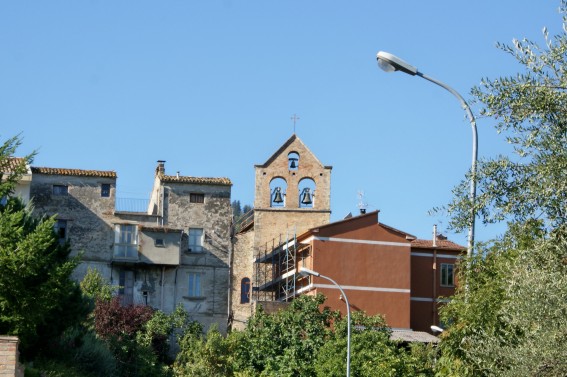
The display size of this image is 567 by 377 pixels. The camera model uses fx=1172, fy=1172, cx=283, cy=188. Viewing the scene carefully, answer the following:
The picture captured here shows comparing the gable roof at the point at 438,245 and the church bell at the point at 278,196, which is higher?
the church bell at the point at 278,196

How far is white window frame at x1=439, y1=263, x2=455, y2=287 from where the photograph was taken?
68.8 m

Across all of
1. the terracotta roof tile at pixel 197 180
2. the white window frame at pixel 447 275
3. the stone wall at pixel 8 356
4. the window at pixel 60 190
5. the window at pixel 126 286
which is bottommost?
the stone wall at pixel 8 356

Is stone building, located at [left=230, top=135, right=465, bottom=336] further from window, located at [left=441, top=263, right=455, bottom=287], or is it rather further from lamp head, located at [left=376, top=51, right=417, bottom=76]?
lamp head, located at [left=376, top=51, right=417, bottom=76]

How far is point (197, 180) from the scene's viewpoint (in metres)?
74.5

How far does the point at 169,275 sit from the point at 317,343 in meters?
20.6

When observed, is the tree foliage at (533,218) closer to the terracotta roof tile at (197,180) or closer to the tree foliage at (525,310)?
the tree foliage at (525,310)

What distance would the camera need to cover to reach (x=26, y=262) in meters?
31.2

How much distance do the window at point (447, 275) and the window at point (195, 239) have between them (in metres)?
15.7

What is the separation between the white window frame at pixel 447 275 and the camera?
68.8 meters

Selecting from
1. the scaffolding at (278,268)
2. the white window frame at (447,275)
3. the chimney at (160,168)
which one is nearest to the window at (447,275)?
the white window frame at (447,275)

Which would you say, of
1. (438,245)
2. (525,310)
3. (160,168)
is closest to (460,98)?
(525,310)

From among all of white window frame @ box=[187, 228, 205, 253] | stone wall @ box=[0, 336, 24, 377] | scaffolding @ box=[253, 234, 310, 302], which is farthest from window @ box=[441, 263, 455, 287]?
stone wall @ box=[0, 336, 24, 377]

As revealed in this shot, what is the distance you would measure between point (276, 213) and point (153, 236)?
7.81 meters

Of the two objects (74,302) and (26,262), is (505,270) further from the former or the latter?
(74,302)
